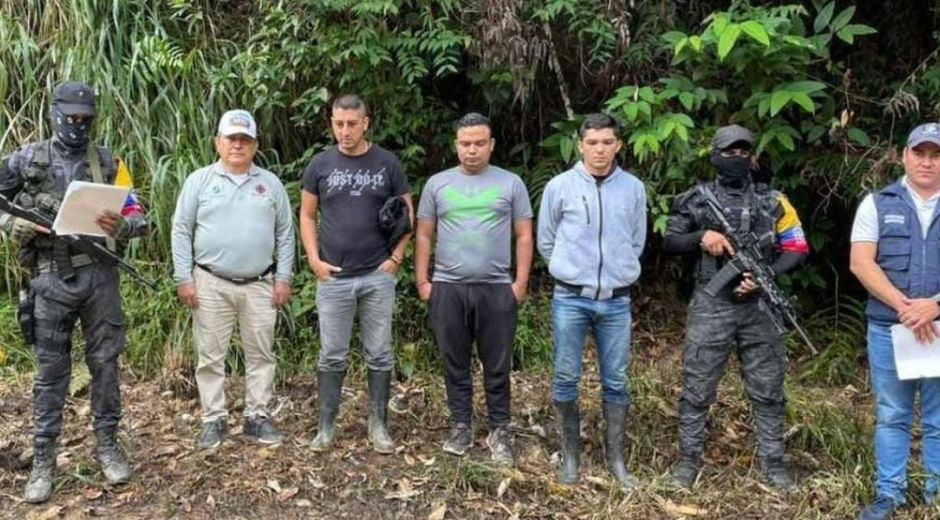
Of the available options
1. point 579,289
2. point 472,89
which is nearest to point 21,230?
point 579,289

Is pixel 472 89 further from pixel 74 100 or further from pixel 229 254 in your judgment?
pixel 74 100

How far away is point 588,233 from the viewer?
475cm

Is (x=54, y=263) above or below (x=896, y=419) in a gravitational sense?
above

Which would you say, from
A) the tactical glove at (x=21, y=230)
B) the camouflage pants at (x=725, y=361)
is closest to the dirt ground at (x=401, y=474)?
the camouflage pants at (x=725, y=361)

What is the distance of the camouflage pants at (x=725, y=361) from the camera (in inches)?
185

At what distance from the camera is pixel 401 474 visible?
16.2 ft

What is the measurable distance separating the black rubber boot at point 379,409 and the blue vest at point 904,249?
2.69 metres

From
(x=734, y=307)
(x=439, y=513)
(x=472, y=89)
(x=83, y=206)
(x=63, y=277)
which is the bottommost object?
(x=439, y=513)

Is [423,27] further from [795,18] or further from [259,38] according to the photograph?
[795,18]

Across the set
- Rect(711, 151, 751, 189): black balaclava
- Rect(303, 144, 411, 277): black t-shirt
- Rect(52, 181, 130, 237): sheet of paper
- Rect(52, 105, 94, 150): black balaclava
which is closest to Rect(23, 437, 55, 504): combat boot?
Rect(52, 181, 130, 237): sheet of paper

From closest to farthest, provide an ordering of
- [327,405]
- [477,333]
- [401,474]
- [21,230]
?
1. [21,230]
2. [401,474]
3. [477,333]
4. [327,405]

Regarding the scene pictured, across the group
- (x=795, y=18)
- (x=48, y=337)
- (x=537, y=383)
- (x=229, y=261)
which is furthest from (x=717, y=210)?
(x=48, y=337)

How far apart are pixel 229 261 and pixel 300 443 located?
1.18 meters

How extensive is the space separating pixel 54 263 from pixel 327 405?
1.68 m
